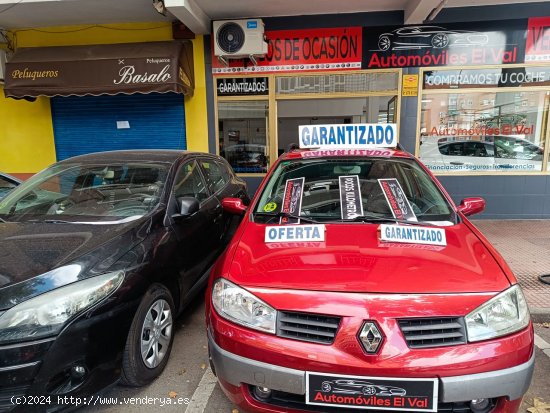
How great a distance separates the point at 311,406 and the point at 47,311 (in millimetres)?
1424

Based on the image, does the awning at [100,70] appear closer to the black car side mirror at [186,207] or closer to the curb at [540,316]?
the black car side mirror at [186,207]

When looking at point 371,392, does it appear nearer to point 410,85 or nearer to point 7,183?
point 7,183

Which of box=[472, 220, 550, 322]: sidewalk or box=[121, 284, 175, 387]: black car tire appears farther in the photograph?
box=[472, 220, 550, 322]: sidewalk

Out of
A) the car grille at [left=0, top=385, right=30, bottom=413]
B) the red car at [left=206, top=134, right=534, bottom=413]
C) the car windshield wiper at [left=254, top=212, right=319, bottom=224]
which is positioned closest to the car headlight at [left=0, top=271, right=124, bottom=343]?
the car grille at [left=0, top=385, right=30, bottom=413]

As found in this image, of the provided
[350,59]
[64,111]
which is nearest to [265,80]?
[350,59]

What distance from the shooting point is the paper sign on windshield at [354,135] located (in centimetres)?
359

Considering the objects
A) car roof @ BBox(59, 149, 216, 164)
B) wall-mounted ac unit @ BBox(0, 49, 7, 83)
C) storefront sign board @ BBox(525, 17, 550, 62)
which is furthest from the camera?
wall-mounted ac unit @ BBox(0, 49, 7, 83)

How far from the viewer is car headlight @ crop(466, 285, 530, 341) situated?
5.76 ft

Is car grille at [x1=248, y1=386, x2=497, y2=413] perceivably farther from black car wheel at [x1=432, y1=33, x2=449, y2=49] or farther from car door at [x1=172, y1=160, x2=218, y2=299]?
black car wheel at [x1=432, y1=33, x2=449, y2=49]

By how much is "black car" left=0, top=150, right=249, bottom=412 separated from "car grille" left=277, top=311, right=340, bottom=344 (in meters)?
1.04

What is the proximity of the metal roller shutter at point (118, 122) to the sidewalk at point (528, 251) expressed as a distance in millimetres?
5883

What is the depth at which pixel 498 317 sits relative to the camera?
1815 mm

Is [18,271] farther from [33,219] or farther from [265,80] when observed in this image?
[265,80]

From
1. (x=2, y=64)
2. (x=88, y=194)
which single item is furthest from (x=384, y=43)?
(x=2, y=64)
